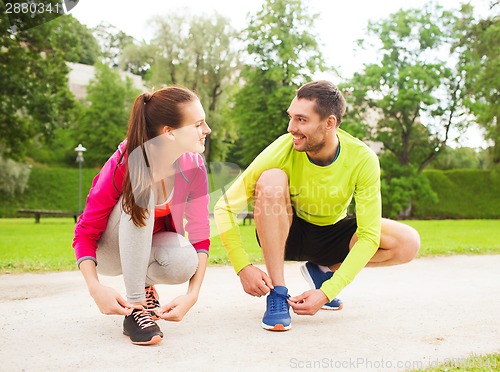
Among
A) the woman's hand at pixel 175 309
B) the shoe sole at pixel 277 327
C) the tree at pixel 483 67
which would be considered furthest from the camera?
the tree at pixel 483 67

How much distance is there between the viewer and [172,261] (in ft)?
8.46

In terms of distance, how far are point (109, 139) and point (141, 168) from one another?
29.6m

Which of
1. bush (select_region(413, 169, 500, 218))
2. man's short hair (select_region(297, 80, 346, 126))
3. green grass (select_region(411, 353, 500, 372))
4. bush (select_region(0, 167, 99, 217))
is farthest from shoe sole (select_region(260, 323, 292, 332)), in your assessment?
bush (select_region(0, 167, 99, 217))

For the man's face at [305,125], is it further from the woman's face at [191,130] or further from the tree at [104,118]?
the tree at [104,118]

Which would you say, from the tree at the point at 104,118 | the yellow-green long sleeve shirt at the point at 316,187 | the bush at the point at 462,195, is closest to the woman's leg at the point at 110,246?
the yellow-green long sleeve shirt at the point at 316,187

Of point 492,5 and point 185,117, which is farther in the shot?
point 492,5

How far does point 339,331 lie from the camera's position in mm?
2707

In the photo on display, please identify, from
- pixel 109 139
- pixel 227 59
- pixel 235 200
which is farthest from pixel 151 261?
pixel 109 139

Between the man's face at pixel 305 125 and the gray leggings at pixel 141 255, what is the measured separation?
2.56 ft

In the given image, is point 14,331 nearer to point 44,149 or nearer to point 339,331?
point 339,331

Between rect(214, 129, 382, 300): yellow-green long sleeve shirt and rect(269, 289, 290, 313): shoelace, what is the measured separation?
223 mm

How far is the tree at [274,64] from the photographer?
927 inches

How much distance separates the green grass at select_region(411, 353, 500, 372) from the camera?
2092 mm
